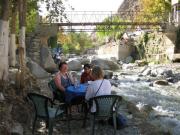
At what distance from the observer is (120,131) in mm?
9078

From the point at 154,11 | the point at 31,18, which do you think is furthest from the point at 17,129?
the point at 154,11

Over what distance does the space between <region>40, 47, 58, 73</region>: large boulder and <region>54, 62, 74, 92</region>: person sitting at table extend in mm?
21315

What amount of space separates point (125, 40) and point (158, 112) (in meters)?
40.0

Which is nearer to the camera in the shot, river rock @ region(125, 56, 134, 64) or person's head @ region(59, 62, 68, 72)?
person's head @ region(59, 62, 68, 72)

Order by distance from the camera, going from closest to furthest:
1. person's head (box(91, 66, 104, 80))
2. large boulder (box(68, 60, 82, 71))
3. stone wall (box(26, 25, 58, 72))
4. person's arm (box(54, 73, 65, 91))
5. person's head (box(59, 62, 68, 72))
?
person's head (box(91, 66, 104, 80)) → person's arm (box(54, 73, 65, 91)) → person's head (box(59, 62, 68, 72)) → stone wall (box(26, 25, 58, 72)) → large boulder (box(68, 60, 82, 71))

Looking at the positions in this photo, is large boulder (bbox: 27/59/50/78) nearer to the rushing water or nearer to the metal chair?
the rushing water

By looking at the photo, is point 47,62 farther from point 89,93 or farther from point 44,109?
point 44,109

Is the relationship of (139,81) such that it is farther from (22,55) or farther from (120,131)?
(120,131)

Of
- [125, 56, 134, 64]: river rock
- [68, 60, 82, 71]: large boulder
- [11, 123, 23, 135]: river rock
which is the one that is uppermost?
[11, 123, 23, 135]: river rock

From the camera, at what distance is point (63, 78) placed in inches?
396

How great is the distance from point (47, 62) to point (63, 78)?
72.4ft

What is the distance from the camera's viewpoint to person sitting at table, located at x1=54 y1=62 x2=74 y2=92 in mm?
9688

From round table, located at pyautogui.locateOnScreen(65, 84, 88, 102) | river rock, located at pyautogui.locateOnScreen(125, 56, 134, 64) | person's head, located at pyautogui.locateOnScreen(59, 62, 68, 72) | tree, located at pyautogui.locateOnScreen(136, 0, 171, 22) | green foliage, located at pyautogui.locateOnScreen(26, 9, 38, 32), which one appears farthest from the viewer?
river rock, located at pyautogui.locateOnScreen(125, 56, 134, 64)

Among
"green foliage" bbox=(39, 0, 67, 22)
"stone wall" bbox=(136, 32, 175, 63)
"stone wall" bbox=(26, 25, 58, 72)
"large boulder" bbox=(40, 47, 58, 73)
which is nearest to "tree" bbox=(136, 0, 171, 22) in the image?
"stone wall" bbox=(136, 32, 175, 63)
